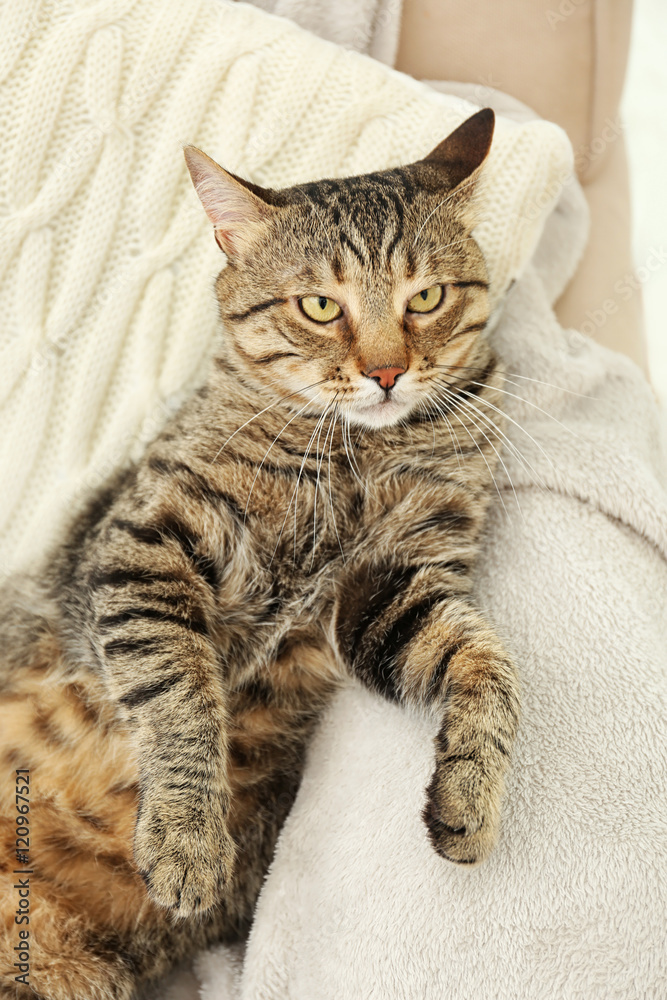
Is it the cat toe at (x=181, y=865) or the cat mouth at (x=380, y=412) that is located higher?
the cat mouth at (x=380, y=412)

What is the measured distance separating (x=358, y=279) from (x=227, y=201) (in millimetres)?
259

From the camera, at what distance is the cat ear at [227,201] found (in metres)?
1.06

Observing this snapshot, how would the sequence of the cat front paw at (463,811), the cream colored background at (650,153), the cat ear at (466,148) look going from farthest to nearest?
the cream colored background at (650,153)
the cat ear at (466,148)
the cat front paw at (463,811)

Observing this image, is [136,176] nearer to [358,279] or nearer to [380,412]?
[358,279]

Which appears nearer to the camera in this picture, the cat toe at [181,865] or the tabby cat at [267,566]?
the cat toe at [181,865]

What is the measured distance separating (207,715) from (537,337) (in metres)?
0.94

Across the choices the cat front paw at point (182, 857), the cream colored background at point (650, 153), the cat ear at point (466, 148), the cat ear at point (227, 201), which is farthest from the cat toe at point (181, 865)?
the cream colored background at point (650, 153)

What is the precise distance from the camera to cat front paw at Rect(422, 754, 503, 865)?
82 centimetres

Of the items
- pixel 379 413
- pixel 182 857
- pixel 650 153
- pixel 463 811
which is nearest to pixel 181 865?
pixel 182 857

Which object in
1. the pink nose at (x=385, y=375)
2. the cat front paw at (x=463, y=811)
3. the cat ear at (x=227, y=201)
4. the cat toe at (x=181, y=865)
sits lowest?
the cat toe at (x=181, y=865)

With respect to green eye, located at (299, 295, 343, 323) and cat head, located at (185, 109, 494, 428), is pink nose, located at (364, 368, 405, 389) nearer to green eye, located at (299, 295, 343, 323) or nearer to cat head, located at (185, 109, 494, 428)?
cat head, located at (185, 109, 494, 428)

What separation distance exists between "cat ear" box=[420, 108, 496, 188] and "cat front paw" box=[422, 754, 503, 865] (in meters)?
0.90

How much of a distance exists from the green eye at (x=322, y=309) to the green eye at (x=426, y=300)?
0.12 meters

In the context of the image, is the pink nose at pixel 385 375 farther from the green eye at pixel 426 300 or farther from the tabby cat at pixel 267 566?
the green eye at pixel 426 300
